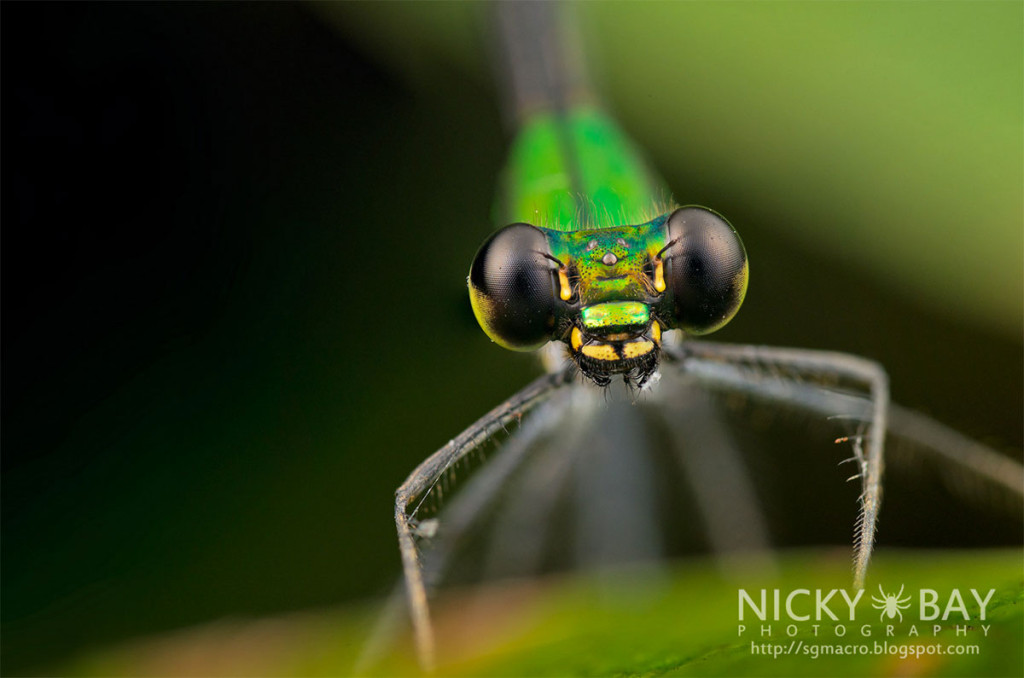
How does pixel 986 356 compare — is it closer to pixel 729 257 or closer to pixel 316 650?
pixel 729 257

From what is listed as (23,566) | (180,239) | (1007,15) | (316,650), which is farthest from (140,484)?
(1007,15)

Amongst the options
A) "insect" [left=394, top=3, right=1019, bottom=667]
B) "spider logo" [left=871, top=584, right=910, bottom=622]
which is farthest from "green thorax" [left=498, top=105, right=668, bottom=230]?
"spider logo" [left=871, top=584, right=910, bottom=622]

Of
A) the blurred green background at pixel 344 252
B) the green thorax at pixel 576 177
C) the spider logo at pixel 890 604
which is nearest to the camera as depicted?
the spider logo at pixel 890 604

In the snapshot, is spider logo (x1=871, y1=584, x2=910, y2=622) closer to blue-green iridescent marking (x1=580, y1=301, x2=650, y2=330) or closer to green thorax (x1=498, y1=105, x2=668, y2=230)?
blue-green iridescent marking (x1=580, y1=301, x2=650, y2=330)

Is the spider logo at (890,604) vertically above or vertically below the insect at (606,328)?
below

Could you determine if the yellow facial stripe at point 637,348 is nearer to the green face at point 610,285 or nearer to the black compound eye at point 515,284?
the green face at point 610,285

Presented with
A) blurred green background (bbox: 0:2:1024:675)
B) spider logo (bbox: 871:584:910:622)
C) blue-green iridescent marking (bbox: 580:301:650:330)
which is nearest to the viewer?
spider logo (bbox: 871:584:910:622)

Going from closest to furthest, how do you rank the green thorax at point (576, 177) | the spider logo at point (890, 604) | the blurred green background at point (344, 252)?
the spider logo at point (890, 604) < the green thorax at point (576, 177) < the blurred green background at point (344, 252)

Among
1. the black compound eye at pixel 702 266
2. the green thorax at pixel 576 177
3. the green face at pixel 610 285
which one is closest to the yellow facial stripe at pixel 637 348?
the green face at pixel 610 285
